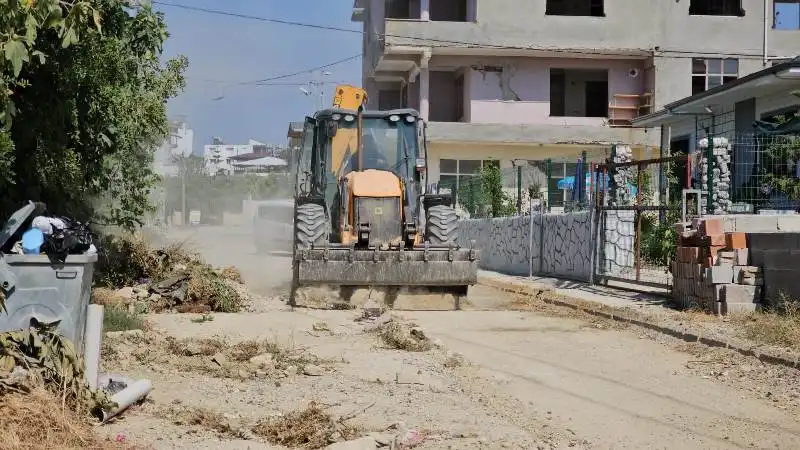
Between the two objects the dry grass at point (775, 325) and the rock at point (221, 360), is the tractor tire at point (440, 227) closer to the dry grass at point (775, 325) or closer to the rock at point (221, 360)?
the dry grass at point (775, 325)

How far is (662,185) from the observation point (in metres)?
17.4

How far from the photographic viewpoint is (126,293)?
46.6 ft

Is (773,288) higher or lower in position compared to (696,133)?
lower

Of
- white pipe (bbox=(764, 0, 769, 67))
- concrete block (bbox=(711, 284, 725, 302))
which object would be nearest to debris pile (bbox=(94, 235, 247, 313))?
concrete block (bbox=(711, 284, 725, 302))

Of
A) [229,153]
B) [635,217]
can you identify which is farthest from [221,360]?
[229,153]

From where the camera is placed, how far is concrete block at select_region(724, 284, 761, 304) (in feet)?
42.0

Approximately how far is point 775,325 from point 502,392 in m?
4.49

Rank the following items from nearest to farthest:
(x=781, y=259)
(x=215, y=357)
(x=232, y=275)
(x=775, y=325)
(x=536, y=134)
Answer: (x=215, y=357), (x=775, y=325), (x=781, y=259), (x=232, y=275), (x=536, y=134)

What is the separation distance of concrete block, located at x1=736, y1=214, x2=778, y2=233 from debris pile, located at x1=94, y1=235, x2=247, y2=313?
24.0ft

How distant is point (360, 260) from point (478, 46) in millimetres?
24478

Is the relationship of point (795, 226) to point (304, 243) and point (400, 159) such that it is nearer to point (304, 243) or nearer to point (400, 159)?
point (400, 159)

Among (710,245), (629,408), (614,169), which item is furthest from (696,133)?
(629,408)

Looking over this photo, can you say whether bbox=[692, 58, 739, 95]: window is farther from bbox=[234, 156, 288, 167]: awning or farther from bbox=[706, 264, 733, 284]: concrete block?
bbox=[234, 156, 288, 167]: awning

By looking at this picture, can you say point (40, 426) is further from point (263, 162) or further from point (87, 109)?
point (263, 162)
